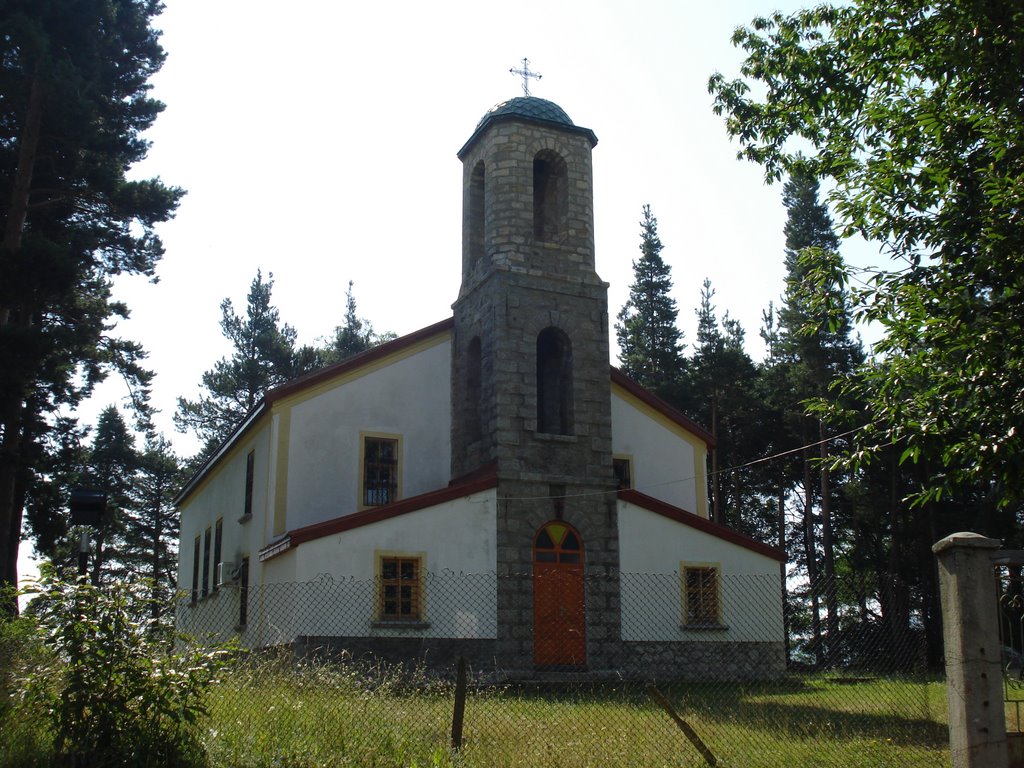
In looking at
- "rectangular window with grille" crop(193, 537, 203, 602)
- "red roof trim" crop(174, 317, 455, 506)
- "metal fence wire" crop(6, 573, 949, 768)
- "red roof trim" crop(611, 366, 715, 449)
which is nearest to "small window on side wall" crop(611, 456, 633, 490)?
"red roof trim" crop(611, 366, 715, 449)

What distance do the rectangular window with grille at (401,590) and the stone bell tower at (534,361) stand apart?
1685 mm

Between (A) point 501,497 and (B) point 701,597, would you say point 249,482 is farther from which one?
(B) point 701,597

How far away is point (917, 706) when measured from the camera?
45.0 ft

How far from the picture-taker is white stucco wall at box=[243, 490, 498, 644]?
19.3 m

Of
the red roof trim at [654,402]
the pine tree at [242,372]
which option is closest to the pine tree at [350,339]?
the pine tree at [242,372]

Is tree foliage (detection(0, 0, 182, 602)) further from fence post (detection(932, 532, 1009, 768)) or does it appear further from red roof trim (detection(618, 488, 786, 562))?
fence post (detection(932, 532, 1009, 768))

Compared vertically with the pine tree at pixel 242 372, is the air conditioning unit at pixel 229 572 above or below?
below

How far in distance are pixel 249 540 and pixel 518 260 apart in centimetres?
911

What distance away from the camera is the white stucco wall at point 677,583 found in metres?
22.0

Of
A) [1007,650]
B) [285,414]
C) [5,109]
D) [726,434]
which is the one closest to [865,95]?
[1007,650]

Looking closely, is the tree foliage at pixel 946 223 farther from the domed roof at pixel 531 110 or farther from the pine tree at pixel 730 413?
the pine tree at pixel 730 413

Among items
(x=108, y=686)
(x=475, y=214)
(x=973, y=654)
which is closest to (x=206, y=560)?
(x=475, y=214)

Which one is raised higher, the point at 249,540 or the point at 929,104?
the point at 929,104

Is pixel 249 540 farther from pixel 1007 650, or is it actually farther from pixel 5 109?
pixel 1007 650
